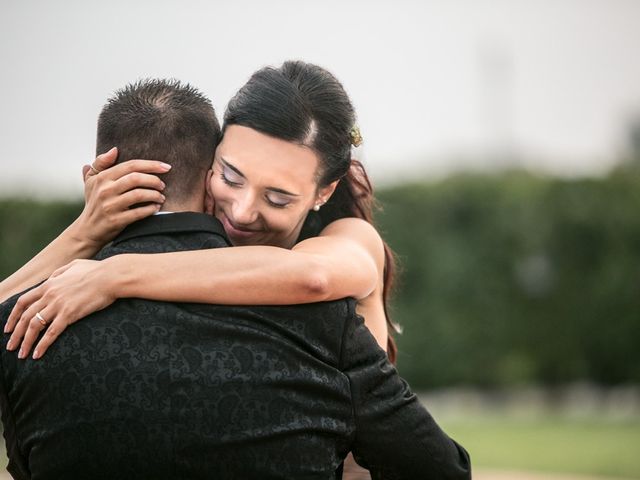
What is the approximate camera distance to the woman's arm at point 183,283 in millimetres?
2578

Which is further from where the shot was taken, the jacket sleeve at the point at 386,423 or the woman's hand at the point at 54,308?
the jacket sleeve at the point at 386,423

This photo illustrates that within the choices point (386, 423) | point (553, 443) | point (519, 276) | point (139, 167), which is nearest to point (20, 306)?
point (139, 167)

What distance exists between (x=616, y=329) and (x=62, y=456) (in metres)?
15.3

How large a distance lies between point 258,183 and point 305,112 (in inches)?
12.6

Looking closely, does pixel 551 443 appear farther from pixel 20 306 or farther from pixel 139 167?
pixel 20 306

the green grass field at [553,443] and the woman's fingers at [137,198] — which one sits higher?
the woman's fingers at [137,198]

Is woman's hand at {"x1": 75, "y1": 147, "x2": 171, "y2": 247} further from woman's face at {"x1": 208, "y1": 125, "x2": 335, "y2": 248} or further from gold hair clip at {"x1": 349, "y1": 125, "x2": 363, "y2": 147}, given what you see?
gold hair clip at {"x1": 349, "y1": 125, "x2": 363, "y2": 147}

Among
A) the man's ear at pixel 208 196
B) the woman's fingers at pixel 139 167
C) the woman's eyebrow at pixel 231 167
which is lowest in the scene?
the man's ear at pixel 208 196

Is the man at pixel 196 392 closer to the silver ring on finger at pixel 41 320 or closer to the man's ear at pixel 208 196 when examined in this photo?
the silver ring on finger at pixel 41 320

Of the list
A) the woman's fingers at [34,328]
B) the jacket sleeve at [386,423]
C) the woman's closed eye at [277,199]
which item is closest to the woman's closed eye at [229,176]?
the woman's closed eye at [277,199]

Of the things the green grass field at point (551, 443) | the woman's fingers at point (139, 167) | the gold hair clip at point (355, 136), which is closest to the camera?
the woman's fingers at point (139, 167)

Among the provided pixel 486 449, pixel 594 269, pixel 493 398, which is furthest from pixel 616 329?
pixel 486 449

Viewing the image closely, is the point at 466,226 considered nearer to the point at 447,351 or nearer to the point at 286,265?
the point at 447,351

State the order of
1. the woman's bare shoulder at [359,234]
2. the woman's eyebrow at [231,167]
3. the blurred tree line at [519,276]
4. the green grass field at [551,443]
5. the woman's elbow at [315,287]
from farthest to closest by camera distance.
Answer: the blurred tree line at [519,276] < the green grass field at [551,443] < the woman's bare shoulder at [359,234] < the woman's eyebrow at [231,167] < the woman's elbow at [315,287]
